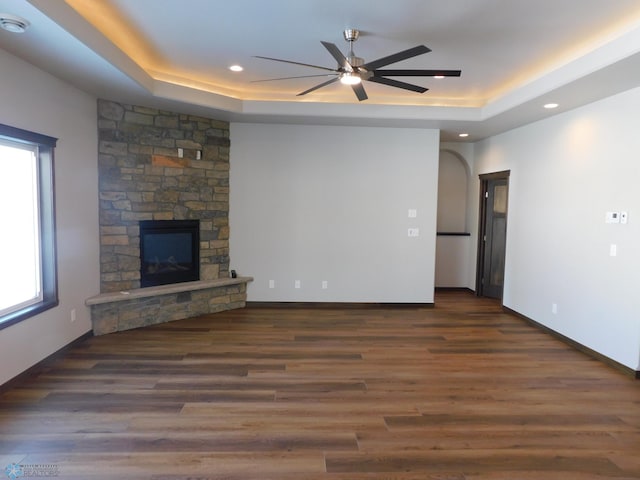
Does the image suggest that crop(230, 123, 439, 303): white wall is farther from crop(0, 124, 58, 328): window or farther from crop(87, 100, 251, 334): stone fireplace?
crop(0, 124, 58, 328): window

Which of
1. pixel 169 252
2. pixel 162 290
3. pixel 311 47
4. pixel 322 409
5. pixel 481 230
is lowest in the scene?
pixel 322 409

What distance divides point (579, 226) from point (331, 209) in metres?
3.01

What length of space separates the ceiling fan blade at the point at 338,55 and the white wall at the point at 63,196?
7.97ft

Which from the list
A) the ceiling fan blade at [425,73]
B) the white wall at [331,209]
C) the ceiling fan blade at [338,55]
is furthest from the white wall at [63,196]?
the ceiling fan blade at [425,73]

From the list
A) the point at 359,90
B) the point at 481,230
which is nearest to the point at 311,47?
the point at 359,90

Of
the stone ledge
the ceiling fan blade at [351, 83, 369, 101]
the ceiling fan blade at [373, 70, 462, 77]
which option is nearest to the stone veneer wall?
the stone ledge

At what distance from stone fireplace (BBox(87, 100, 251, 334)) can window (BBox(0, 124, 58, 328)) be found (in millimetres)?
765

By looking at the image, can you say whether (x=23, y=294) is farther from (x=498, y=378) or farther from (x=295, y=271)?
(x=498, y=378)

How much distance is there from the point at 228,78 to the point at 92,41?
5.78ft

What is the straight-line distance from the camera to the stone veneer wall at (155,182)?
179 inches

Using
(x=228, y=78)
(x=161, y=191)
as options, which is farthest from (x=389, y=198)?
(x=161, y=191)

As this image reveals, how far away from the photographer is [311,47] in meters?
3.60

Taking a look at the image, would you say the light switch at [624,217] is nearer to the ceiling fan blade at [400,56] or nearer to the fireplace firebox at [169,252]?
the ceiling fan blade at [400,56]

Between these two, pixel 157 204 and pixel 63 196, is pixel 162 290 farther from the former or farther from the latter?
Answer: pixel 63 196
